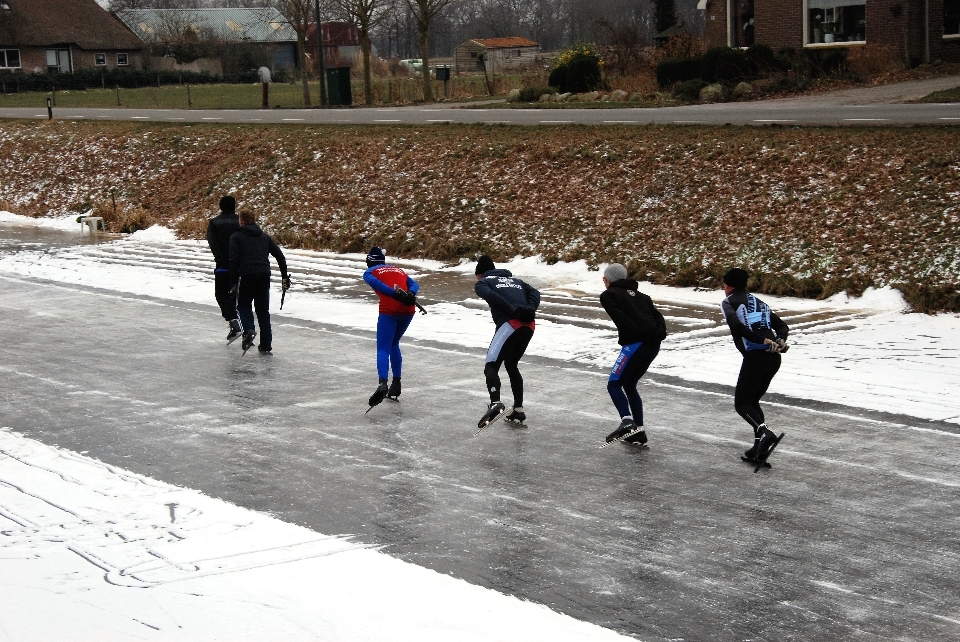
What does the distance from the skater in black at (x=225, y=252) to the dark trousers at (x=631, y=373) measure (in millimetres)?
7075

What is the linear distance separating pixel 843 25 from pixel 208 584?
38.9 meters

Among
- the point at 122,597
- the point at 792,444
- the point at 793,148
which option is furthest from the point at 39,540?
the point at 793,148

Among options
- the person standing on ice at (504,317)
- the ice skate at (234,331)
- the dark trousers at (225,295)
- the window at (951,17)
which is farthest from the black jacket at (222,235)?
the window at (951,17)

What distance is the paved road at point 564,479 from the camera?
22.8 ft

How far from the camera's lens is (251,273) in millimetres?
14602

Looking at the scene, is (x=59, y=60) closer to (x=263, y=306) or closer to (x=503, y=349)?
(x=263, y=306)

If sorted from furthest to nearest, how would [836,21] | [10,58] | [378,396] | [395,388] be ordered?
[10,58] → [836,21] → [395,388] → [378,396]

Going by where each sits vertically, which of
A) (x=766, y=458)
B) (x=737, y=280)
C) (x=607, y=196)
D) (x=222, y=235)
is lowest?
(x=766, y=458)

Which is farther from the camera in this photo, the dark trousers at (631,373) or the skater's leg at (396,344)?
the skater's leg at (396,344)

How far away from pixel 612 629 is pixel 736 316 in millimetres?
3843

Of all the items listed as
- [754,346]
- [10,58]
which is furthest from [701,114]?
[10,58]

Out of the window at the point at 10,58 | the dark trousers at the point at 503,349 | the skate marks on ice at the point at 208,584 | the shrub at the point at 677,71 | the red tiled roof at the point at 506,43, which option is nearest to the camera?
the skate marks on ice at the point at 208,584

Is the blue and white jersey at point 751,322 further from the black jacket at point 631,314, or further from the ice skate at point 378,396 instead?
the ice skate at point 378,396

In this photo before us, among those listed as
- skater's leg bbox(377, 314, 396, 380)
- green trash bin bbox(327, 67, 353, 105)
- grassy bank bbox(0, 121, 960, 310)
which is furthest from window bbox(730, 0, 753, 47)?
skater's leg bbox(377, 314, 396, 380)
